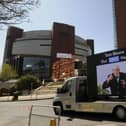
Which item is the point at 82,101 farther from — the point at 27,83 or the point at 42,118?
the point at 27,83

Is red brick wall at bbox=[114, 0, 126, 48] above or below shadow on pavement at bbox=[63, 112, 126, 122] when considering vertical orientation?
above

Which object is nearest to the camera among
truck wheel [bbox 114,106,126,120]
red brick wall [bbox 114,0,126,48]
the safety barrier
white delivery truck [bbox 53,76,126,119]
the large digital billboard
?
the safety barrier

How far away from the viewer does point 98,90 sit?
17438mm

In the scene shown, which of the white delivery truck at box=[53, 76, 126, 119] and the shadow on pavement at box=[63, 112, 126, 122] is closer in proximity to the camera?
the white delivery truck at box=[53, 76, 126, 119]

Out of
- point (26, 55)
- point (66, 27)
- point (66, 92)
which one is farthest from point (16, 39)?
point (66, 92)

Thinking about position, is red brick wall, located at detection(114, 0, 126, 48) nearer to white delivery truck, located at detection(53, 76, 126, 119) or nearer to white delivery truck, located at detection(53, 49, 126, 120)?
white delivery truck, located at detection(53, 76, 126, 119)

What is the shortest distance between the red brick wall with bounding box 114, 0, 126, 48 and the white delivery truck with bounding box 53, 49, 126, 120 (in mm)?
51101

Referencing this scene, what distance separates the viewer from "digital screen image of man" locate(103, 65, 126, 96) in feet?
51.3

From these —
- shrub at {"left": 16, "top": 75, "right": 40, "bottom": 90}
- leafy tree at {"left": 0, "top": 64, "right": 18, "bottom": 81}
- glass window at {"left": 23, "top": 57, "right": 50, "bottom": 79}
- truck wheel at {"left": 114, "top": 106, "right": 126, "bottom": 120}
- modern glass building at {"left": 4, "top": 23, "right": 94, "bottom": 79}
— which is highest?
modern glass building at {"left": 4, "top": 23, "right": 94, "bottom": 79}

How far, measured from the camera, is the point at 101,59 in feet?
56.5

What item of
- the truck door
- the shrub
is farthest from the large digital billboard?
the shrub

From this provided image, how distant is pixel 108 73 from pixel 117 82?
930 millimetres

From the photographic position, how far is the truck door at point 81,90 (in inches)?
703

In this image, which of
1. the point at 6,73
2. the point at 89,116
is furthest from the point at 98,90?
the point at 6,73
